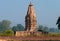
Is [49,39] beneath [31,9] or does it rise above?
beneath

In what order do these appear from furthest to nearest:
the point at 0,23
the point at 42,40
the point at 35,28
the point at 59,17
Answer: the point at 0,23, the point at 59,17, the point at 35,28, the point at 42,40

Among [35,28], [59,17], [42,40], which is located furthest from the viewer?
[59,17]

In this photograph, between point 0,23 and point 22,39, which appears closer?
point 22,39

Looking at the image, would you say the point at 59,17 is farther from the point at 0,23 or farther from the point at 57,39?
the point at 0,23

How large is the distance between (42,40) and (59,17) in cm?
2235

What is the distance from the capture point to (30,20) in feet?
161

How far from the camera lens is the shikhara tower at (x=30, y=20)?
48750 mm

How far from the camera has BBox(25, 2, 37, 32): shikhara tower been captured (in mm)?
48750

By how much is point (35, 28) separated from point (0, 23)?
84.7 metres

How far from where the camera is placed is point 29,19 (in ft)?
162

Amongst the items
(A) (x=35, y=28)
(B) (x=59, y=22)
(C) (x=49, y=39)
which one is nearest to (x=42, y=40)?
(C) (x=49, y=39)

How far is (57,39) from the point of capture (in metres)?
31.1

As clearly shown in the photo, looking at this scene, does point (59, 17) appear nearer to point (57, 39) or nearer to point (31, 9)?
point (31, 9)

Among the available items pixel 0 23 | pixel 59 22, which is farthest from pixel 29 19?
pixel 0 23
